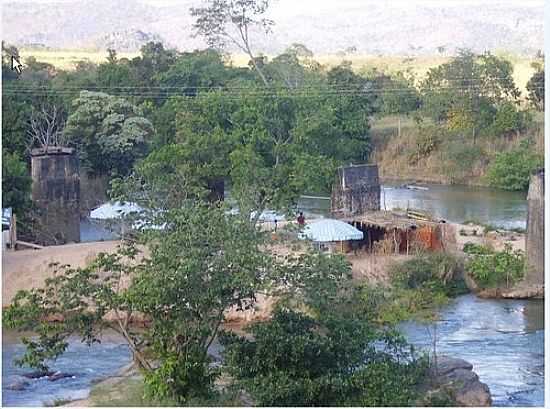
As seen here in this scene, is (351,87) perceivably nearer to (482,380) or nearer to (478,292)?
(478,292)

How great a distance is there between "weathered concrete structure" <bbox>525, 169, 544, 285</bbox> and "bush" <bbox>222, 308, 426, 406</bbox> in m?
4.31

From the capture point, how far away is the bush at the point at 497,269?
34.5 feet

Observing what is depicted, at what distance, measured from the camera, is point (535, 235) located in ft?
34.4

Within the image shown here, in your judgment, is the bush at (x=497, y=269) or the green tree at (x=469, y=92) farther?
the green tree at (x=469, y=92)

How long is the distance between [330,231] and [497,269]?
173cm

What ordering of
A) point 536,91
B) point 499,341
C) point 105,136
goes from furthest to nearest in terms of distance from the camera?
point 536,91
point 105,136
point 499,341

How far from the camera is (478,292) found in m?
10.6

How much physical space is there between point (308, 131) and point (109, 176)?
2.86m

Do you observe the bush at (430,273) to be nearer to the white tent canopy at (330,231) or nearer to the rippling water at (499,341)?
the rippling water at (499,341)

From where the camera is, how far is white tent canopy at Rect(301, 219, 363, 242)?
10461mm

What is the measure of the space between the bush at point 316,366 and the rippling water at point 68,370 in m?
1.70

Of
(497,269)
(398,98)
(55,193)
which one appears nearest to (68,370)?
(55,193)

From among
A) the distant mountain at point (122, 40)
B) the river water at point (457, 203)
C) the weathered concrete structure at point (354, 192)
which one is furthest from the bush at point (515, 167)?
the distant mountain at point (122, 40)

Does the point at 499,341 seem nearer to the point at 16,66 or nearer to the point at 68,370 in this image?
the point at 68,370
